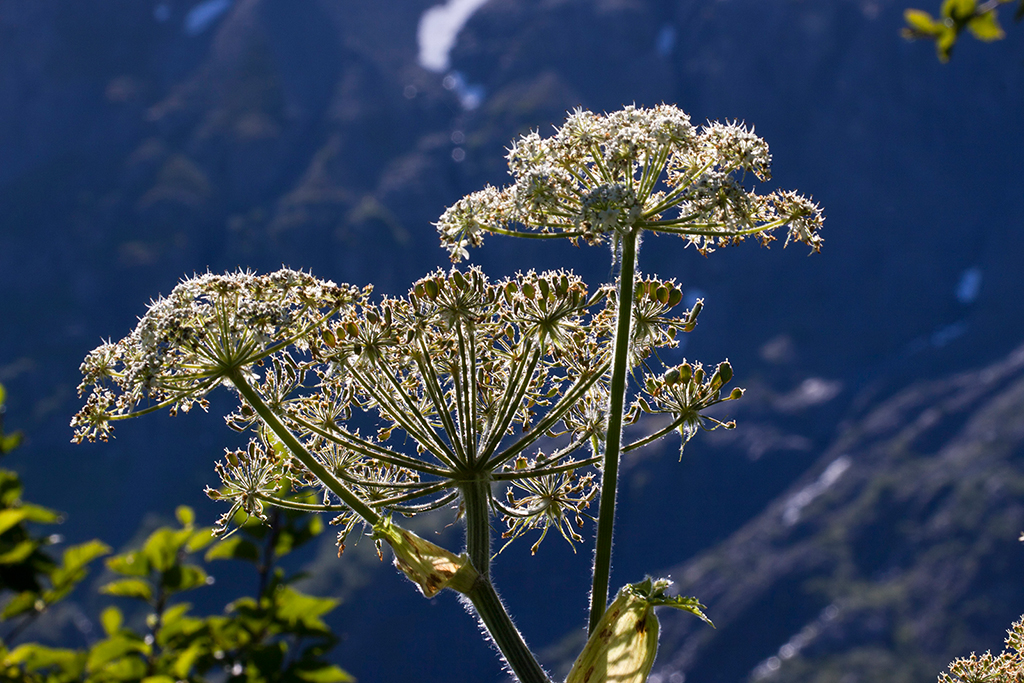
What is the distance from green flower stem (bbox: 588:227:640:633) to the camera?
411cm

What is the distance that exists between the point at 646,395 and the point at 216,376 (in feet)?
8.33

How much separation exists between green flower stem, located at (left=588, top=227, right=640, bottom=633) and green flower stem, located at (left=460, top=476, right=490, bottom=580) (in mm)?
565

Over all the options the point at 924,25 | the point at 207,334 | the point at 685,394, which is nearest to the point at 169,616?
the point at 207,334

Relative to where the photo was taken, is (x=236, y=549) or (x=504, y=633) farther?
(x=236, y=549)

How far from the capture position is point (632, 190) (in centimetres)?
456

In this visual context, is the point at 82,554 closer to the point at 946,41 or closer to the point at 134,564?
the point at 134,564

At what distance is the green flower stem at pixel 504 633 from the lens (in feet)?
13.3

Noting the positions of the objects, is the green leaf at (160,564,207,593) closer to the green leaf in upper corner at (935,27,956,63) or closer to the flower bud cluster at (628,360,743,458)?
the flower bud cluster at (628,360,743,458)

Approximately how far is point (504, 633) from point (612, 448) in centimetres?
100

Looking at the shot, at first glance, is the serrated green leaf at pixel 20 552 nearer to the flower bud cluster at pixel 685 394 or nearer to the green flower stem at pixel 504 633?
the green flower stem at pixel 504 633

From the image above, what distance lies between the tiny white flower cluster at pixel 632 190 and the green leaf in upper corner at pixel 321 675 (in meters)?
2.38

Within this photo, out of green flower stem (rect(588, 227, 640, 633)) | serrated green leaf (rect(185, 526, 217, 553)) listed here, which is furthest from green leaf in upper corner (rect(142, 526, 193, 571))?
green flower stem (rect(588, 227, 640, 633))

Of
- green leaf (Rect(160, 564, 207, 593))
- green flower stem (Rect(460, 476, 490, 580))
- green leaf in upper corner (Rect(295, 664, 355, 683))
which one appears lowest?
green leaf in upper corner (Rect(295, 664, 355, 683))

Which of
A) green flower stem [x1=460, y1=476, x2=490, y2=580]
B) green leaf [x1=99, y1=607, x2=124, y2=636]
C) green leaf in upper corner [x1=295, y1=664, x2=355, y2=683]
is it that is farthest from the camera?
green leaf [x1=99, y1=607, x2=124, y2=636]
